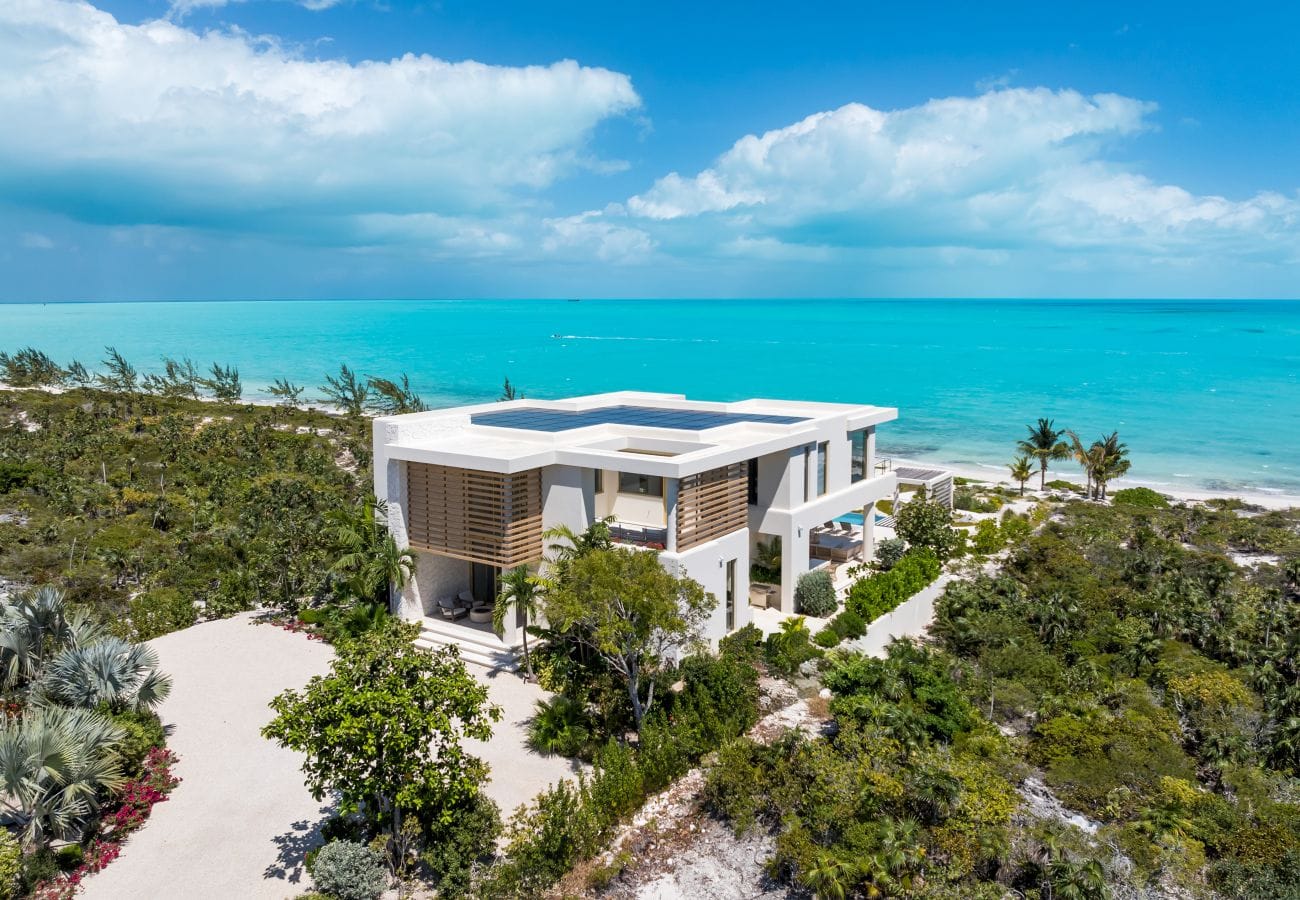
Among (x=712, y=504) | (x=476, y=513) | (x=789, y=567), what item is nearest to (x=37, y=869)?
(x=476, y=513)

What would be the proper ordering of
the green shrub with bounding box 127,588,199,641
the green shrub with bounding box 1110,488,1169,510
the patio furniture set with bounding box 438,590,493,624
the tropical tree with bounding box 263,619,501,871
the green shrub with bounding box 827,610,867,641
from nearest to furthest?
the tropical tree with bounding box 263,619,501,871 → the green shrub with bounding box 827,610,867,641 → the green shrub with bounding box 127,588,199,641 → the patio furniture set with bounding box 438,590,493,624 → the green shrub with bounding box 1110,488,1169,510

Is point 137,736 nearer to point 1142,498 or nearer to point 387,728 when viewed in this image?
point 387,728

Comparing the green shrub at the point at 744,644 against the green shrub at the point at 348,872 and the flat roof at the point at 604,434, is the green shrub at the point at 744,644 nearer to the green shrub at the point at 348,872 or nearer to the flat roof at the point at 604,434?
the flat roof at the point at 604,434

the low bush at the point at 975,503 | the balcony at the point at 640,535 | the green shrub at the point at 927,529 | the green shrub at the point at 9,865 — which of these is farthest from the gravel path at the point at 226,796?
the low bush at the point at 975,503

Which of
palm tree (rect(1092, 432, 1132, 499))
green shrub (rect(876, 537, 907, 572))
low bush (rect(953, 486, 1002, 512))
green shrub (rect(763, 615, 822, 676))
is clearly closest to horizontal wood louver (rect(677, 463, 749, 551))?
green shrub (rect(763, 615, 822, 676))

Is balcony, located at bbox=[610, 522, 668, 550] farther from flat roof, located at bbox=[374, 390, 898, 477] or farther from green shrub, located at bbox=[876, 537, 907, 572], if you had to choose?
green shrub, located at bbox=[876, 537, 907, 572]

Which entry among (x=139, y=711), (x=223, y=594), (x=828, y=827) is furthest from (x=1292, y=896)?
(x=223, y=594)
